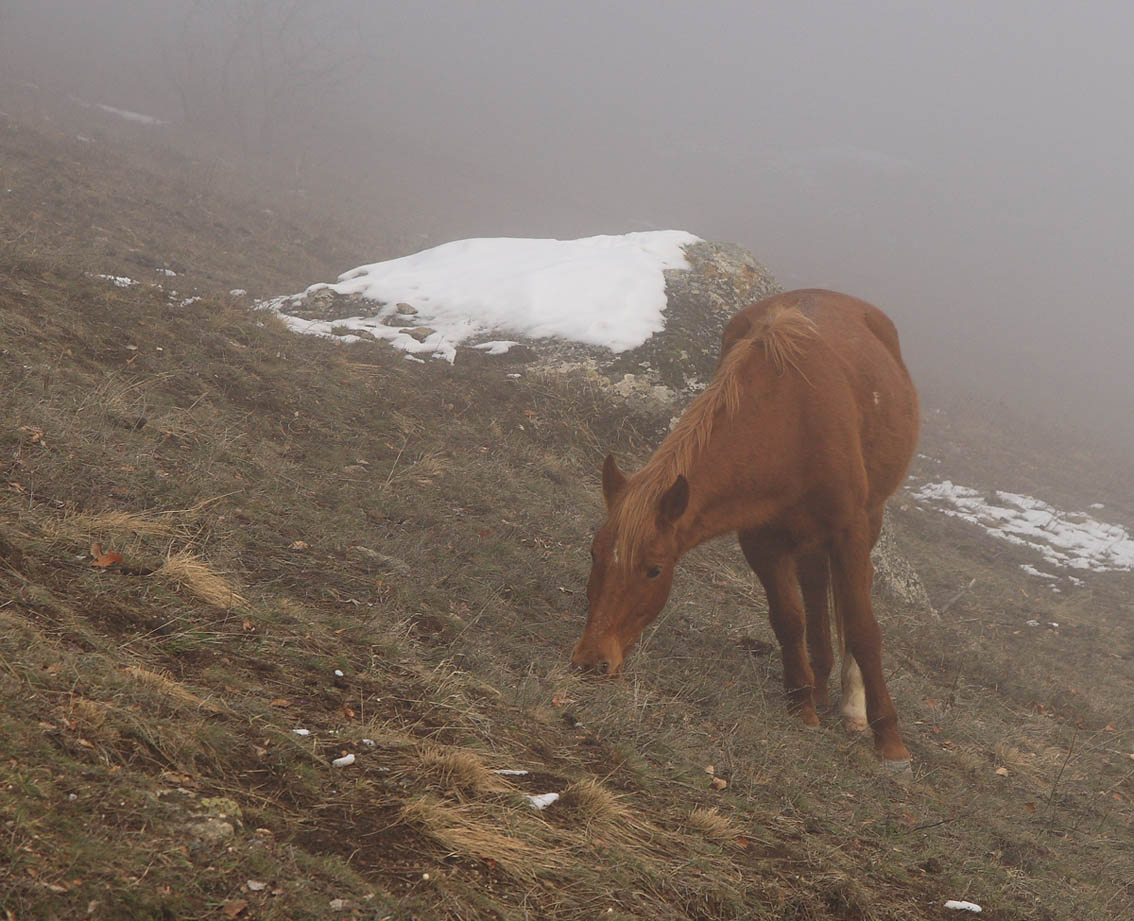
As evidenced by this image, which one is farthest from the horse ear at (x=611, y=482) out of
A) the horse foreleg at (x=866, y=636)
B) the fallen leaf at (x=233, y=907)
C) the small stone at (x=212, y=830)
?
the fallen leaf at (x=233, y=907)

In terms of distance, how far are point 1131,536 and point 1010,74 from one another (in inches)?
2607

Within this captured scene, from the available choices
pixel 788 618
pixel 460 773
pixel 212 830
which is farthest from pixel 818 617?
pixel 212 830

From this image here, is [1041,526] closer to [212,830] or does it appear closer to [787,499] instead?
[787,499]

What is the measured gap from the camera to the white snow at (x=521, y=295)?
10.0m

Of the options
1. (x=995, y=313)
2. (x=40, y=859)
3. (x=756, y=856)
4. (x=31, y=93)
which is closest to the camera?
(x=40, y=859)

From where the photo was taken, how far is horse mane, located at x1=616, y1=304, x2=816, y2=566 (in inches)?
167

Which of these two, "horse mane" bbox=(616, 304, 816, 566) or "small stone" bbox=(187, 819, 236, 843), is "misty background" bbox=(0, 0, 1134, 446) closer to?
"horse mane" bbox=(616, 304, 816, 566)

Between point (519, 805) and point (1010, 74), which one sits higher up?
point (1010, 74)

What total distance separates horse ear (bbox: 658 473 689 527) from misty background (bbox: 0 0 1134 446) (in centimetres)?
2100

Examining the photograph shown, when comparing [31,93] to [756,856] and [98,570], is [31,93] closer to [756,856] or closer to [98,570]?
[98,570]

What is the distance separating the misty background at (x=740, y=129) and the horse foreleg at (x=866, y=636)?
821 inches

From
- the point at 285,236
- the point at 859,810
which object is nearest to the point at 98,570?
the point at 859,810

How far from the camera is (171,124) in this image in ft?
124

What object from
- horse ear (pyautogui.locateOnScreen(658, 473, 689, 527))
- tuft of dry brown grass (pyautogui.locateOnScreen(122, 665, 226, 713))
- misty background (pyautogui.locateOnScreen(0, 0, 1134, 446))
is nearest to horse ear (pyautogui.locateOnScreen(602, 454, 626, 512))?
horse ear (pyautogui.locateOnScreen(658, 473, 689, 527))
